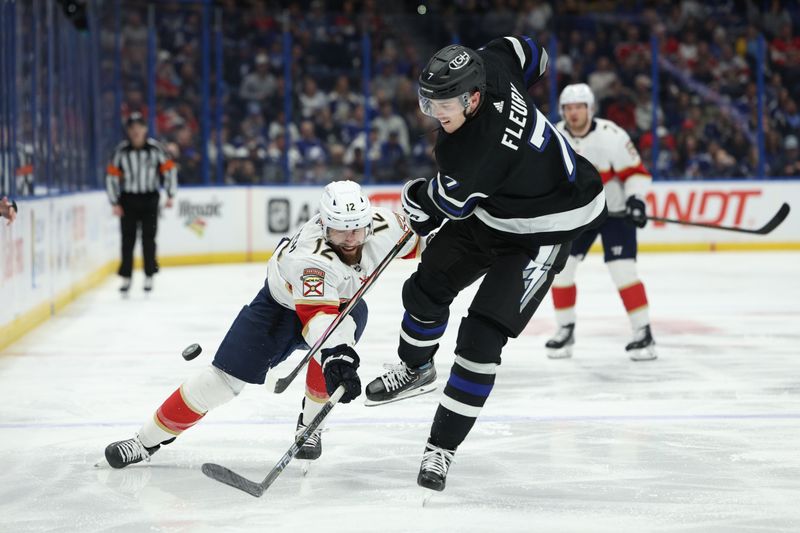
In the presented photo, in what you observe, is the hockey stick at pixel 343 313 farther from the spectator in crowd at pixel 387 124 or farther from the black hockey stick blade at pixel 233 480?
the spectator in crowd at pixel 387 124

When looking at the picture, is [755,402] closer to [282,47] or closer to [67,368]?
[67,368]

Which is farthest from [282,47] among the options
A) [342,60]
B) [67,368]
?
Answer: [67,368]

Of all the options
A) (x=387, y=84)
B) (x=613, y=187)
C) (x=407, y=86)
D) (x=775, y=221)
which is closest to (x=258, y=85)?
(x=387, y=84)

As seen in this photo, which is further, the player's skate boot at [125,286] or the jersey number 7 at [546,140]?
the player's skate boot at [125,286]

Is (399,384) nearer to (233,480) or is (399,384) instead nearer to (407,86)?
(233,480)

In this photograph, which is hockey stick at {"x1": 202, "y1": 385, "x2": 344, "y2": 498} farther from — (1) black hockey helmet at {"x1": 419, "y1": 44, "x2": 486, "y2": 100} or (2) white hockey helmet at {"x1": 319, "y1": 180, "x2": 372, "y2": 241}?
(1) black hockey helmet at {"x1": 419, "y1": 44, "x2": 486, "y2": 100}

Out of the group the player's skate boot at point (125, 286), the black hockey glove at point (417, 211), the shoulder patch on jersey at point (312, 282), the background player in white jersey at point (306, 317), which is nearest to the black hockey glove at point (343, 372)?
the background player in white jersey at point (306, 317)

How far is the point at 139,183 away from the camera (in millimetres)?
8938

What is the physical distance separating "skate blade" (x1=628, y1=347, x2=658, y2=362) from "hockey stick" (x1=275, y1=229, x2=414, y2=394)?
8.17 ft

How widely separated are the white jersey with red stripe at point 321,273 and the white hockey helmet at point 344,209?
0.11 metres

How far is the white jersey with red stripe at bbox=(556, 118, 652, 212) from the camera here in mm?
5820

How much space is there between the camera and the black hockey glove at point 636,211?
5.67 meters

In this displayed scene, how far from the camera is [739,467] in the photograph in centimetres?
354

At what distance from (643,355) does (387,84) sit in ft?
23.1
